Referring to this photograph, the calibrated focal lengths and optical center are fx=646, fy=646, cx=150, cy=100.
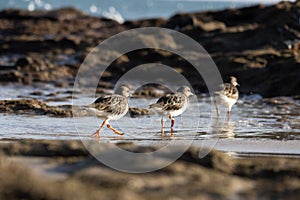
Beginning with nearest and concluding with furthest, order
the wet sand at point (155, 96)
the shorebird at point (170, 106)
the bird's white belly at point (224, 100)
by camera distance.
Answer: the wet sand at point (155, 96), the shorebird at point (170, 106), the bird's white belly at point (224, 100)

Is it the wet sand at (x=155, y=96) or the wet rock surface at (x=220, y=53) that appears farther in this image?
the wet rock surface at (x=220, y=53)

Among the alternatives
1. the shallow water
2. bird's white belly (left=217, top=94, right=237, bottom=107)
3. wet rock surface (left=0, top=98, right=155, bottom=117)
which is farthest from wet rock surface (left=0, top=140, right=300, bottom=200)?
bird's white belly (left=217, top=94, right=237, bottom=107)

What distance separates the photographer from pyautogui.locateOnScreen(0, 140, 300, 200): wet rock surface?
500 cm

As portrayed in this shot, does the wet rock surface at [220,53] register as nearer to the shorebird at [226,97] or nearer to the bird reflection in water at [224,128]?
the shorebird at [226,97]

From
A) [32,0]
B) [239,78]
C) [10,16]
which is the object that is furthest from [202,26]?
[32,0]

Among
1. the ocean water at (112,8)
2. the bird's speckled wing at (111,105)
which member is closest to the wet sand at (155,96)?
the bird's speckled wing at (111,105)

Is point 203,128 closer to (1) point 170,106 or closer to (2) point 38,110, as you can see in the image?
(1) point 170,106

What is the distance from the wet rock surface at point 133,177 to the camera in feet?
16.4

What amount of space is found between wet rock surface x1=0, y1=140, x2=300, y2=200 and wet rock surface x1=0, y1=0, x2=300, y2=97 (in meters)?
10.7

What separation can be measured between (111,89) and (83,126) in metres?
7.23

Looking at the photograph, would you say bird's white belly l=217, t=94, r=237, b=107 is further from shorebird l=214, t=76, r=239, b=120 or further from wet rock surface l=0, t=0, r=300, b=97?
wet rock surface l=0, t=0, r=300, b=97

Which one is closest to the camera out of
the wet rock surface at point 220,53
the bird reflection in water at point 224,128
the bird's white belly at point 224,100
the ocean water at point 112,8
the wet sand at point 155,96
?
the wet sand at point 155,96

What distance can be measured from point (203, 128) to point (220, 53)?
973cm

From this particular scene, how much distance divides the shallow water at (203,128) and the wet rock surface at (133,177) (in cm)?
304
